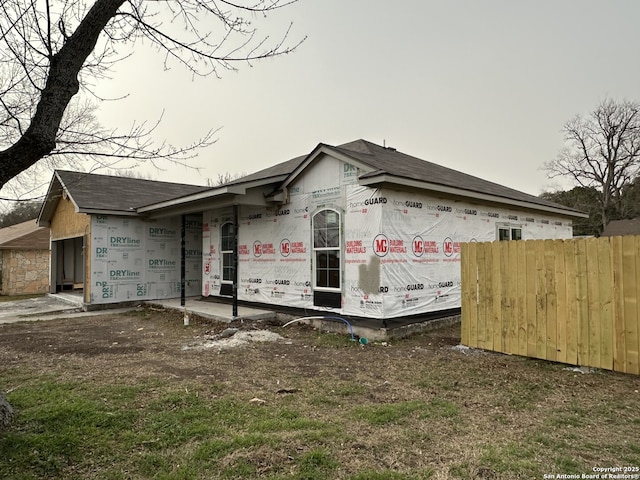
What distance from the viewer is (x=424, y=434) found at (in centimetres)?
345

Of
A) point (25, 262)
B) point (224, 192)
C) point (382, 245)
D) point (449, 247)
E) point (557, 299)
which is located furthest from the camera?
point (25, 262)

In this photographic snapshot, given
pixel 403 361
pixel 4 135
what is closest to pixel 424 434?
pixel 403 361

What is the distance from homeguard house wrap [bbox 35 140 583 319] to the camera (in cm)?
804

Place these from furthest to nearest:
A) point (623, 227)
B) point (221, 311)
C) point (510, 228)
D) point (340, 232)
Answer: point (623, 227), point (510, 228), point (221, 311), point (340, 232)

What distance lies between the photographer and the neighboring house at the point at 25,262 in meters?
18.9

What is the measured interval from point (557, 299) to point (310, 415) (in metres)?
3.84

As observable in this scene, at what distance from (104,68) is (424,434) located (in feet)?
16.0

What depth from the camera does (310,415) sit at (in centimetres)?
391

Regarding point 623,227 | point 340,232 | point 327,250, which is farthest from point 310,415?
point 623,227

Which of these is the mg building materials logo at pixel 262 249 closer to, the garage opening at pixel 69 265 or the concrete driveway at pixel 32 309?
the concrete driveway at pixel 32 309

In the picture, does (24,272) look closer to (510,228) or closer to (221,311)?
(221,311)

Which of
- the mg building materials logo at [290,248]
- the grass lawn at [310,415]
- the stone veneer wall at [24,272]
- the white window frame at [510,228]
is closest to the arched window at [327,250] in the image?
the mg building materials logo at [290,248]

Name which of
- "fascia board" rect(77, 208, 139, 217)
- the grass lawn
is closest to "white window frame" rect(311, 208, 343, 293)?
the grass lawn

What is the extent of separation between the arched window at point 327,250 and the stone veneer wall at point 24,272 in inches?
688
